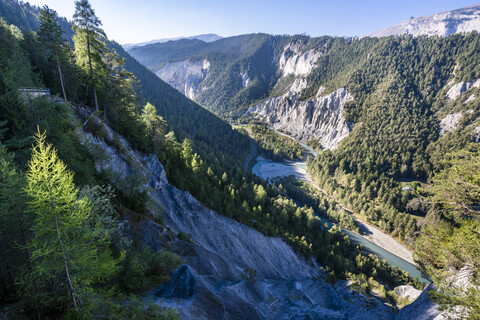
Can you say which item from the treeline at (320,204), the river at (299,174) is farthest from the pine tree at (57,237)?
the river at (299,174)

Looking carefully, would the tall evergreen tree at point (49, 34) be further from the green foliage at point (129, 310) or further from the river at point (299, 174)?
the river at point (299, 174)

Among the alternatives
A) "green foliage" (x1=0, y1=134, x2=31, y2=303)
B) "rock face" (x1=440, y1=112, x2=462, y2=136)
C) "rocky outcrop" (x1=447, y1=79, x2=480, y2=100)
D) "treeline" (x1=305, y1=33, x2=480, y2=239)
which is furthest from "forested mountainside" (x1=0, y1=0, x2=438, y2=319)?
"rocky outcrop" (x1=447, y1=79, x2=480, y2=100)

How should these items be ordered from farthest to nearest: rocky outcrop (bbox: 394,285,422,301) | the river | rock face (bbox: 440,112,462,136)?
rock face (bbox: 440,112,462,136) → the river → rocky outcrop (bbox: 394,285,422,301)

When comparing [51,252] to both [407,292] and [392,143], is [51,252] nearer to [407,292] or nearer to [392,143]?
[407,292]

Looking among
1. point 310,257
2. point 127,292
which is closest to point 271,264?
point 310,257

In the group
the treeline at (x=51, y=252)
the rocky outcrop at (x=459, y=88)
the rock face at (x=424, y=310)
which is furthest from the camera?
the rocky outcrop at (x=459, y=88)

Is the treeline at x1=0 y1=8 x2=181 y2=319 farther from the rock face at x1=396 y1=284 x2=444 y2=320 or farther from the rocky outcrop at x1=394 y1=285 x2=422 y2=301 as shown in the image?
the rocky outcrop at x1=394 y1=285 x2=422 y2=301
